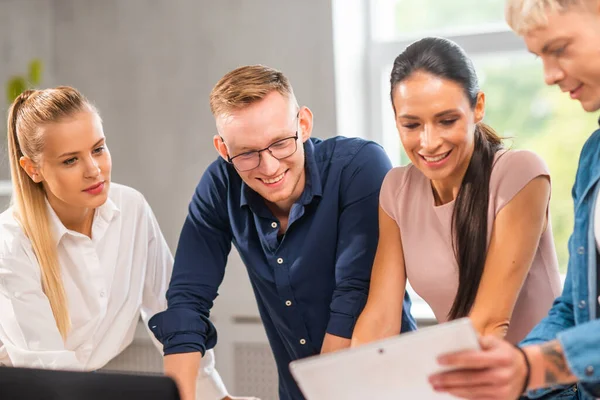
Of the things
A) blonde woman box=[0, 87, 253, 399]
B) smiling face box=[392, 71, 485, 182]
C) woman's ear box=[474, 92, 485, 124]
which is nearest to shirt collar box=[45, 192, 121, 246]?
blonde woman box=[0, 87, 253, 399]

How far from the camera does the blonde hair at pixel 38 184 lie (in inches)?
84.7

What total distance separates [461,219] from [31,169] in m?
1.23

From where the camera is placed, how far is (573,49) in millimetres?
1307

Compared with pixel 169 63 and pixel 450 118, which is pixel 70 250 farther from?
pixel 169 63

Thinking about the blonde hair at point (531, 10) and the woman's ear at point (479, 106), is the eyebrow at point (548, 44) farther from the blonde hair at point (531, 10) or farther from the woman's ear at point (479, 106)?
the woman's ear at point (479, 106)

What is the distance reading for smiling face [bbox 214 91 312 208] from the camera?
6.11ft

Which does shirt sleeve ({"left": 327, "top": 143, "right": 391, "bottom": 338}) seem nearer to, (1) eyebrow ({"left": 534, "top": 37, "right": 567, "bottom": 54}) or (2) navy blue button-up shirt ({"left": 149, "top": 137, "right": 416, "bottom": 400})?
(2) navy blue button-up shirt ({"left": 149, "top": 137, "right": 416, "bottom": 400})

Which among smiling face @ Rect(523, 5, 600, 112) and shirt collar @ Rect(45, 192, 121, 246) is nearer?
smiling face @ Rect(523, 5, 600, 112)

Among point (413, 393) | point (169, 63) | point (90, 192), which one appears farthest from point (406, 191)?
point (169, 63)

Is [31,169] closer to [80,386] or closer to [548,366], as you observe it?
[80,386]

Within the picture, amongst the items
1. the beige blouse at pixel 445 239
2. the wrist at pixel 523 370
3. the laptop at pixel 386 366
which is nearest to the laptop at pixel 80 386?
the laptop at pixel 386 366

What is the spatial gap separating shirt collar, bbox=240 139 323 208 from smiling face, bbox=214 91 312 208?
0.04 m

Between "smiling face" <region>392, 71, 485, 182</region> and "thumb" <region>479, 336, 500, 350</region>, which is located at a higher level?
"smiling face" <region>392, 71, 485, 182</region>

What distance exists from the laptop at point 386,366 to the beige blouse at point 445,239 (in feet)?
1.98
